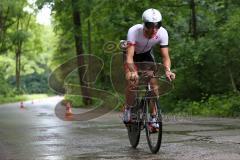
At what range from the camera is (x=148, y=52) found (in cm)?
797

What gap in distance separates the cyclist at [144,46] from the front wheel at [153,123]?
6cm

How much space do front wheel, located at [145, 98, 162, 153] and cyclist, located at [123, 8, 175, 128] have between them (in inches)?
2.6

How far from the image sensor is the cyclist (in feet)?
Answer: 24.1

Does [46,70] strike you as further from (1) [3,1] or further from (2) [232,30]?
(2) [232,30]

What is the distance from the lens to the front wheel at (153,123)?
7.28 metres

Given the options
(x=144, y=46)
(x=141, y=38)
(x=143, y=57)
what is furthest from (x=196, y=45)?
(x=141, y=38)

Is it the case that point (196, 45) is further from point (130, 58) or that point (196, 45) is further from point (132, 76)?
point (132, 76)

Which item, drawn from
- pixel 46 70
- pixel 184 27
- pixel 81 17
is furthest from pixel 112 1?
pixel 46 70

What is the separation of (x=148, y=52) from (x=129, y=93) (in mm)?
704

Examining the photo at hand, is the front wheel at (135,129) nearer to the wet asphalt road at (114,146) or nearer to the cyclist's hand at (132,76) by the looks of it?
the wet asphalt road at (114,146)

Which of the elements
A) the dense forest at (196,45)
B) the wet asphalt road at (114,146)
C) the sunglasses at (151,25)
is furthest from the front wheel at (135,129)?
the dense forest at (196,45)

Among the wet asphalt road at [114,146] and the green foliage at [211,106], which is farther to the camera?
the green foliage at [211,106]

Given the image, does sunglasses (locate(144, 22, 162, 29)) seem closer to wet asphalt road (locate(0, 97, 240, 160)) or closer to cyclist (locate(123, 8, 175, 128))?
cyclist (locate(123, 8, 175, 128))

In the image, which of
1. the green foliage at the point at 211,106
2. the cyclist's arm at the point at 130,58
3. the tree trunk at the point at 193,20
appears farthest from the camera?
the tree trunk at the point at 193,20
